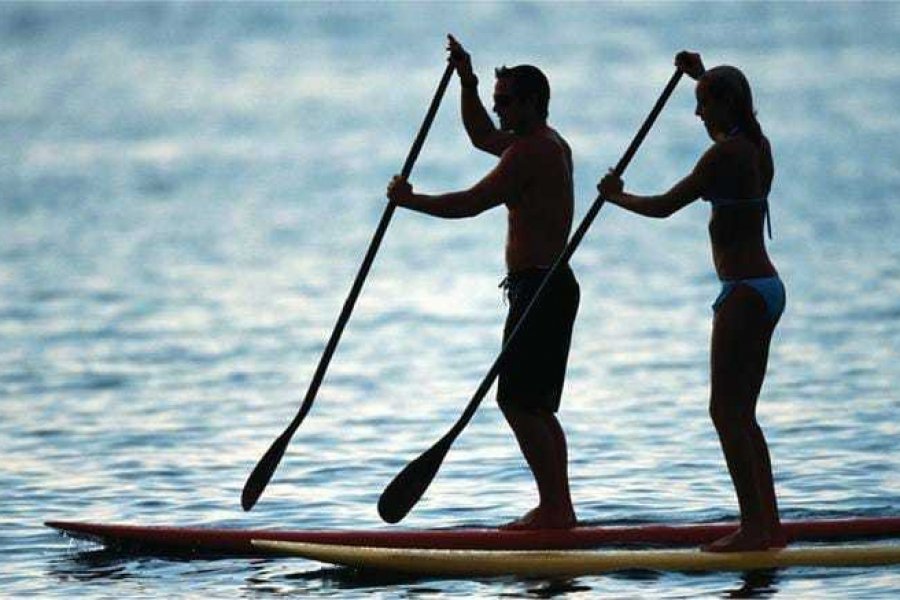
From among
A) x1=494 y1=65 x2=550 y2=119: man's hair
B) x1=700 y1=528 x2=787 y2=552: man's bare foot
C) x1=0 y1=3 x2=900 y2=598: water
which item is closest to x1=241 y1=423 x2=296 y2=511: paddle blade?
x1=0 y1=3 x2=900 y2=598: water

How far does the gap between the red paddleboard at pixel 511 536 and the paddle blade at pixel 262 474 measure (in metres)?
0.26

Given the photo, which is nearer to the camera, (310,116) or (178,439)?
(178,439)

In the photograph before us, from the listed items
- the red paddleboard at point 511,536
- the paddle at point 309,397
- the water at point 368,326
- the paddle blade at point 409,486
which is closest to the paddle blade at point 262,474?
the paddle at point 309,397

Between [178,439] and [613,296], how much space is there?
819 centimetres

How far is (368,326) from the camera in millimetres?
22969

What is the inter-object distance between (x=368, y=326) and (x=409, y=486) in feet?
34.8

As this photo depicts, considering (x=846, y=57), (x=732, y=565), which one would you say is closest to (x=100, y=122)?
(x=846, y=57)

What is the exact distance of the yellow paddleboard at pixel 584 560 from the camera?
38.4ft

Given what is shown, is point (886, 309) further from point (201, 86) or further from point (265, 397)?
point (201, 86)

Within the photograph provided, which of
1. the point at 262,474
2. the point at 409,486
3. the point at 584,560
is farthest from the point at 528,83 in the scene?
the point at 262,474

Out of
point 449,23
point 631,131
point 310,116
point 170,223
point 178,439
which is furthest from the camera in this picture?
point 449,23

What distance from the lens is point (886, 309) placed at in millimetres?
22031

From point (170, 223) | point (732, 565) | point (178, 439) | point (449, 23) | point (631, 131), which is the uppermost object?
point (449, 23)

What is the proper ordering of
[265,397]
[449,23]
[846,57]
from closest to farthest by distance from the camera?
[265,397] < [846,57] < [449,23]
